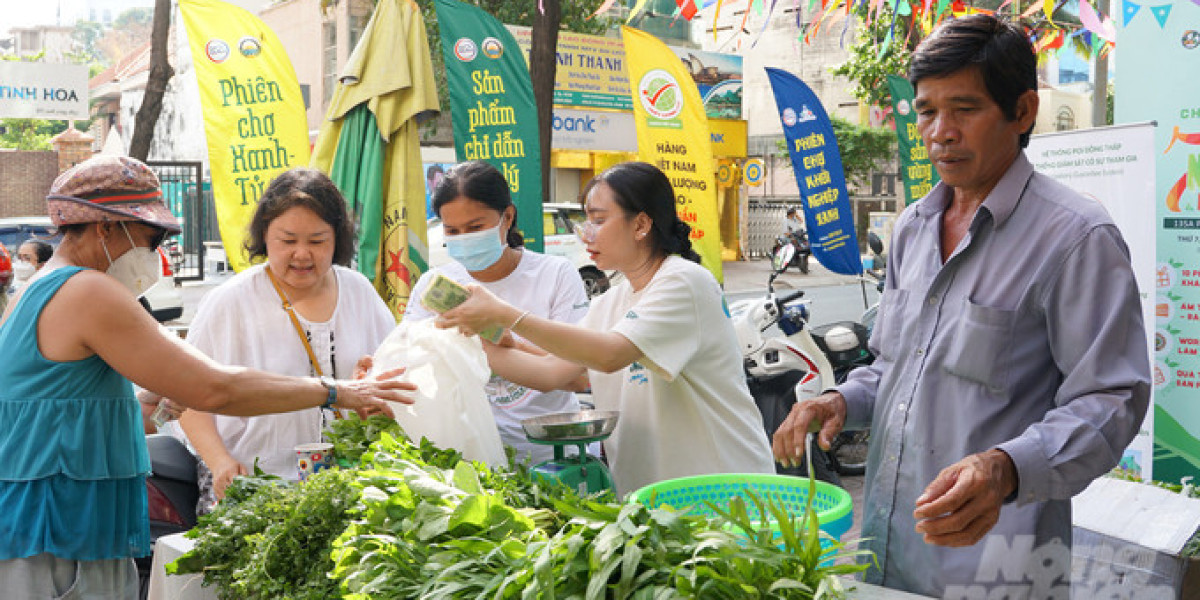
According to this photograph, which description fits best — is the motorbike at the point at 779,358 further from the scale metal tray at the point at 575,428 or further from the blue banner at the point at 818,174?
the blue banner at the point at 818,174

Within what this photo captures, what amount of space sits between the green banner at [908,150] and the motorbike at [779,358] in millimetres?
5797

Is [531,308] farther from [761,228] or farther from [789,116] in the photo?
[761,228]

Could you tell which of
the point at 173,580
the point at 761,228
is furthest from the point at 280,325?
→ the point at 761,228

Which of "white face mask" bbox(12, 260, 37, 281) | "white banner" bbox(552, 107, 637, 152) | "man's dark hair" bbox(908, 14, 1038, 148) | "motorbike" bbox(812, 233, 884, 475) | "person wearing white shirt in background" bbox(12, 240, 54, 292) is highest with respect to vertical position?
"white banner" bbox(552, 107, 637, 152)

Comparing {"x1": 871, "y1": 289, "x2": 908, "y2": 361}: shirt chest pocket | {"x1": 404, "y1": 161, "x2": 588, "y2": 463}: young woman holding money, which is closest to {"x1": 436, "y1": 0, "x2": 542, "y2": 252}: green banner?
{"x1": 404, "y1": 161, "x2": 588, "y2": 463}: young woman holding money

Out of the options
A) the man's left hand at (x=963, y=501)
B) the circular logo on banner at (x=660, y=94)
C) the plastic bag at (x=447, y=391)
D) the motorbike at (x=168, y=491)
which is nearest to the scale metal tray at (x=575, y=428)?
the plastic bag at (x=447, y=391)

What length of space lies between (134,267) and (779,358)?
3.96 meters

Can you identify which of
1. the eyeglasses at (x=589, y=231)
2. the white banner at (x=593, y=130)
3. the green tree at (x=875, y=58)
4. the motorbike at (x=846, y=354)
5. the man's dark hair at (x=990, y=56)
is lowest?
the motorbike at (x=846, y=354)

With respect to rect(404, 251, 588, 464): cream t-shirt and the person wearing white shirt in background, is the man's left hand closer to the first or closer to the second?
rect(404, 251, 588, 464): cream t-shirt

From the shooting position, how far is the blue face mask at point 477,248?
330cm

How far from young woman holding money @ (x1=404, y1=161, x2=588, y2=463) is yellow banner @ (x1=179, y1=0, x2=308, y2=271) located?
9.33ft

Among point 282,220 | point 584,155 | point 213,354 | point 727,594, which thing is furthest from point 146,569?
point 584,155

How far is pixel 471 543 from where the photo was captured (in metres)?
1.61

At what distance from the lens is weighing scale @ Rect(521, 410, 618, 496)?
2.51 metres
